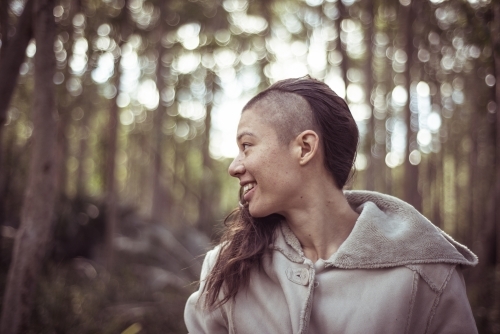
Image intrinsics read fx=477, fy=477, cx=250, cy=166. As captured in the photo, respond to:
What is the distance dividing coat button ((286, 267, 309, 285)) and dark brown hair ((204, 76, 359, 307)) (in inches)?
6.8

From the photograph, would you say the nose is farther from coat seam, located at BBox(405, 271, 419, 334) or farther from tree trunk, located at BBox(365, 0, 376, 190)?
tree trunk, located at BBox(365, 0, 376, 190)

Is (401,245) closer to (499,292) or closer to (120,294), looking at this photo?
(499,292)

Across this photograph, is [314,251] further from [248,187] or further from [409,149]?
[409,149]

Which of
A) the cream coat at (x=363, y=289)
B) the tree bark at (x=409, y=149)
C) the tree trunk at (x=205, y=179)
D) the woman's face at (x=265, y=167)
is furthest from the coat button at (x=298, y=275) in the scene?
the tree trunk at (x=205, y=179)

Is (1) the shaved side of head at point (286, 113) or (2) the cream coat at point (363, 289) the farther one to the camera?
(1) the shaved side of head at point (286, 113)

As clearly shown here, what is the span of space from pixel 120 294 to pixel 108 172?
9.83ft

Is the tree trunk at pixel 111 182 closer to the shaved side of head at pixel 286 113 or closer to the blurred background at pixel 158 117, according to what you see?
the blurred background at pixel 158 117

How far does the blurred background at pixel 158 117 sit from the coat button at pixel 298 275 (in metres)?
0.60

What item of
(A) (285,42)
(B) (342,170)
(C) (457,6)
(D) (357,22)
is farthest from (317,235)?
(A) (285,42)

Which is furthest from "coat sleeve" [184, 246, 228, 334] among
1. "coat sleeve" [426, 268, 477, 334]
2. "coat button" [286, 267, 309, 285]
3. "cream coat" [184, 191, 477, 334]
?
"coat sleeve" [426, 268, 477, 334]

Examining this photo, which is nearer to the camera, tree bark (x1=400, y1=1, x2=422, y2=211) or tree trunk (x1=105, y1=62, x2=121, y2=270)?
tree trunk (x1=105, y1=62, x2=121, y2=270)

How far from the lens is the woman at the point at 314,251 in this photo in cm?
209

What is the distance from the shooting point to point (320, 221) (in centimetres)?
228

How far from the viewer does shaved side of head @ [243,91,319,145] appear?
2.21m
